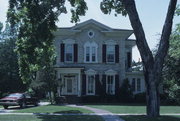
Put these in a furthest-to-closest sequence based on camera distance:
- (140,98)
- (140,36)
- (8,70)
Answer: (8,70) < (140,98) < (140,36)

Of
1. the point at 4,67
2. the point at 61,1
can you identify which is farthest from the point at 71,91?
the point at 4,67

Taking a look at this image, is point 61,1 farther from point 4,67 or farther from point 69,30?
point 4,67

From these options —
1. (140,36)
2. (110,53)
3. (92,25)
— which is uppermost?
(92,25)

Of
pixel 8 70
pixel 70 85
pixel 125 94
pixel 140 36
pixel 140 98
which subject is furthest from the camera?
pixel 8 70

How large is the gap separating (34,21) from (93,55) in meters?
16.0

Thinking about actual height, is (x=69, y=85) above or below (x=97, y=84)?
below

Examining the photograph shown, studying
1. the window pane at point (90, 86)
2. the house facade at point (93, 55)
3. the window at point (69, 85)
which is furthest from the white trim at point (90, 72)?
the window at point (69, 85)

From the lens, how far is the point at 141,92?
34.5 metres

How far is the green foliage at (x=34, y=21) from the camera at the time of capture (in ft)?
58.1

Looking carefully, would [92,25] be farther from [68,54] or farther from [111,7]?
[111,7]

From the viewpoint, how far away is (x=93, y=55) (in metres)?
33.5

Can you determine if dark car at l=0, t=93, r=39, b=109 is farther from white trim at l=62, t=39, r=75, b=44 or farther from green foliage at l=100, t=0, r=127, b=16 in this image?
green foliage at l=100, t=0, r=127, b=16

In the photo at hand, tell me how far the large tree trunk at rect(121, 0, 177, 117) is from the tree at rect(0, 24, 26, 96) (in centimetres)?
3241

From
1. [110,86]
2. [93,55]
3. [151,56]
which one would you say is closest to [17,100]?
[93,55]
